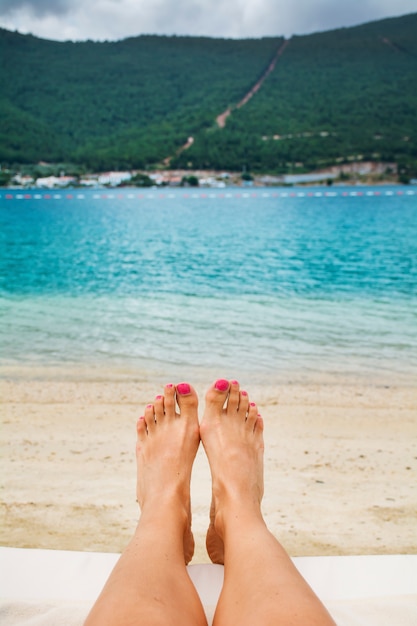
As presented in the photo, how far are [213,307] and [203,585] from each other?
4727 millimetres

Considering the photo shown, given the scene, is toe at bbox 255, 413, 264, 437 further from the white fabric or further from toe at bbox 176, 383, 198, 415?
the white fabric

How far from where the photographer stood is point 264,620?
74 centimetres

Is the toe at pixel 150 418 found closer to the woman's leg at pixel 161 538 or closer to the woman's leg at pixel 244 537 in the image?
the woman's leg at pixel 161 538

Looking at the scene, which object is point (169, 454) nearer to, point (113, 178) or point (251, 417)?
point (251, 417)

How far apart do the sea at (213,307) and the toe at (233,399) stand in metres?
1.72

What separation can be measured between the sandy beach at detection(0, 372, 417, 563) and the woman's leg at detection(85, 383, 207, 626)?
299 mm

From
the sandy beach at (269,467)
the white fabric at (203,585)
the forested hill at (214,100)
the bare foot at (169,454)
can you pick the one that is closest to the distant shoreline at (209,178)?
the forested hill at (214,100)

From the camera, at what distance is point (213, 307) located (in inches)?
225

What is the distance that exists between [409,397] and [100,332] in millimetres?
2505

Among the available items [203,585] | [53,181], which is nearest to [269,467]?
[203,585]

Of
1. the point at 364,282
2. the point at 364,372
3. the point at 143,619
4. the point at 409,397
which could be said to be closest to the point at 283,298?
the point at 364,282

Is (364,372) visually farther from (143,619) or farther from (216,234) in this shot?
(216,234)

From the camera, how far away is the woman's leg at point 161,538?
763mm

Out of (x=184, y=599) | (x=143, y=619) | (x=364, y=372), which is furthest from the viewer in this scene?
(x=364, y=372)
